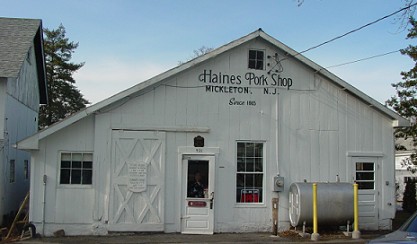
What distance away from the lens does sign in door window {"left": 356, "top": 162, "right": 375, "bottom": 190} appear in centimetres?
1515

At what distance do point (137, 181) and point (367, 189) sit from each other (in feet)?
22.8

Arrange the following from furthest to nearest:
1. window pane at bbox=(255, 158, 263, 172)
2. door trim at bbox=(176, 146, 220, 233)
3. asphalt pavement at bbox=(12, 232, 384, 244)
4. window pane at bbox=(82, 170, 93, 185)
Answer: window pane at bbox=(255, 158, 263, 172), door trim at bbox=(176, 146, 220, 233), window pane at bbox=(82, 170, 93, 185), asphalt pavement at bbox=(12, 232, 384, 244)

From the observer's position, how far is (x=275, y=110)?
14.7m

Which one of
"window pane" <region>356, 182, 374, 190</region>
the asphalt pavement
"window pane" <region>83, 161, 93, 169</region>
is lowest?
the asphalt pavement

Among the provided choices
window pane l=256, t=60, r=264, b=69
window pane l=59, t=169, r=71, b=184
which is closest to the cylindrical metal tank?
window pane l=256, t=60, r=264, b=69

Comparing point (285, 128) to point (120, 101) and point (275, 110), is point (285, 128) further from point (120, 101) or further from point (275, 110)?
point (120, 101)

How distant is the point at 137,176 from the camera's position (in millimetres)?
13602

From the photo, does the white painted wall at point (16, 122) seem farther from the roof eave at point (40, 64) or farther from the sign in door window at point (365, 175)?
the sign in door window at point (365, 175)

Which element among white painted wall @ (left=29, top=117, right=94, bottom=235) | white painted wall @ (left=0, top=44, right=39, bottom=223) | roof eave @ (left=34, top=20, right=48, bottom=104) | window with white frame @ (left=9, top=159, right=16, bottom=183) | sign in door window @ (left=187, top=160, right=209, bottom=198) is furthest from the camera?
roof eave @ (left=34, top=20, right=48, bottom=104)

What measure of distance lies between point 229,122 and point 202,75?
1.55 metres

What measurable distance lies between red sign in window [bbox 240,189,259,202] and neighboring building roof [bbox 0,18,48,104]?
24.3 feet

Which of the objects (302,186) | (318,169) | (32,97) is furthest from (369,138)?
(32,97)

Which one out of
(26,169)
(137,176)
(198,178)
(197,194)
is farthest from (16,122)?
(197,194)

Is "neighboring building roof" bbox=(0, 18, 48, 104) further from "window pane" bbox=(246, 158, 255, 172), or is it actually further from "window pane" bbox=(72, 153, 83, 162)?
"window pane" bbox=(246, 158, 255, 172)
